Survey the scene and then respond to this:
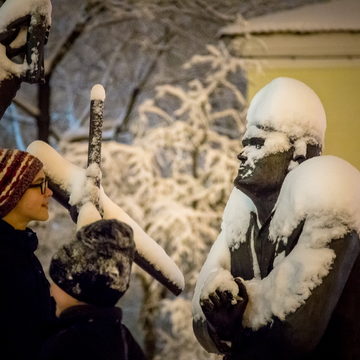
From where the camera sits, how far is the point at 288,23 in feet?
25.6

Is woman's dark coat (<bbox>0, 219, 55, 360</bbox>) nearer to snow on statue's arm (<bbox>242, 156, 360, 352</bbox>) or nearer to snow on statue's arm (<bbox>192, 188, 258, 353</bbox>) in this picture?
snow on statue's arm (<bbox>192, 188, 258, 353</bbox>)

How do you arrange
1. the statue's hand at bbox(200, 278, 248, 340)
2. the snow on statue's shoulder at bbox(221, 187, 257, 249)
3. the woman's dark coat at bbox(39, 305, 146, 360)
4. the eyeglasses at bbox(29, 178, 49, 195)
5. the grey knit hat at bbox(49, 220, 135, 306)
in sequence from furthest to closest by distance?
the snow on statue's shoulder at bbox(221, 187, 257, 249) < the eyeglasses at bbox(29, 178, 49, 195) < the statue's hand at bbox(200, 278, 248, 340) < the grey knit hat at bbox(49, 220, 135, 306) < the woman's dark coat at bbox(39, 305, 146, 360)

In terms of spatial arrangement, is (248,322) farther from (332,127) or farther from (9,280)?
(332,127)

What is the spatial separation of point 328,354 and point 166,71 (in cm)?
855

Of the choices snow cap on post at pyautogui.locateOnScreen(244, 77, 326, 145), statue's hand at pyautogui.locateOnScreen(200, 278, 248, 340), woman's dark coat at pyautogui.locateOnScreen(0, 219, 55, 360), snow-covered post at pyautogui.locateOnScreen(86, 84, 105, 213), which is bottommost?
woman's dark coat at pyautogui.locateOnScreen(0, 219, 55, 360)

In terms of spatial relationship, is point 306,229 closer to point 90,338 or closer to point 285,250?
point 285,250

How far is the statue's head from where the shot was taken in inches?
122

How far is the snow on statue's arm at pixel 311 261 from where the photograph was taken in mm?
2650

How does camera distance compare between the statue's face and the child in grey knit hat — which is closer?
the child in grey knit hat

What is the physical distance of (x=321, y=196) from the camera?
274cm

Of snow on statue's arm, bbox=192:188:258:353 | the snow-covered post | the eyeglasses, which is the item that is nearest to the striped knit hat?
the eyeglasses

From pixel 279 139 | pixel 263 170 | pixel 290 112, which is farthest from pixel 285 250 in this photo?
pixel 290 112

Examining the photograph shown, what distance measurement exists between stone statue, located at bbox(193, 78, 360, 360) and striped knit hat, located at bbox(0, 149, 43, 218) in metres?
0.99

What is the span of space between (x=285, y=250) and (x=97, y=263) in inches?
35.1
